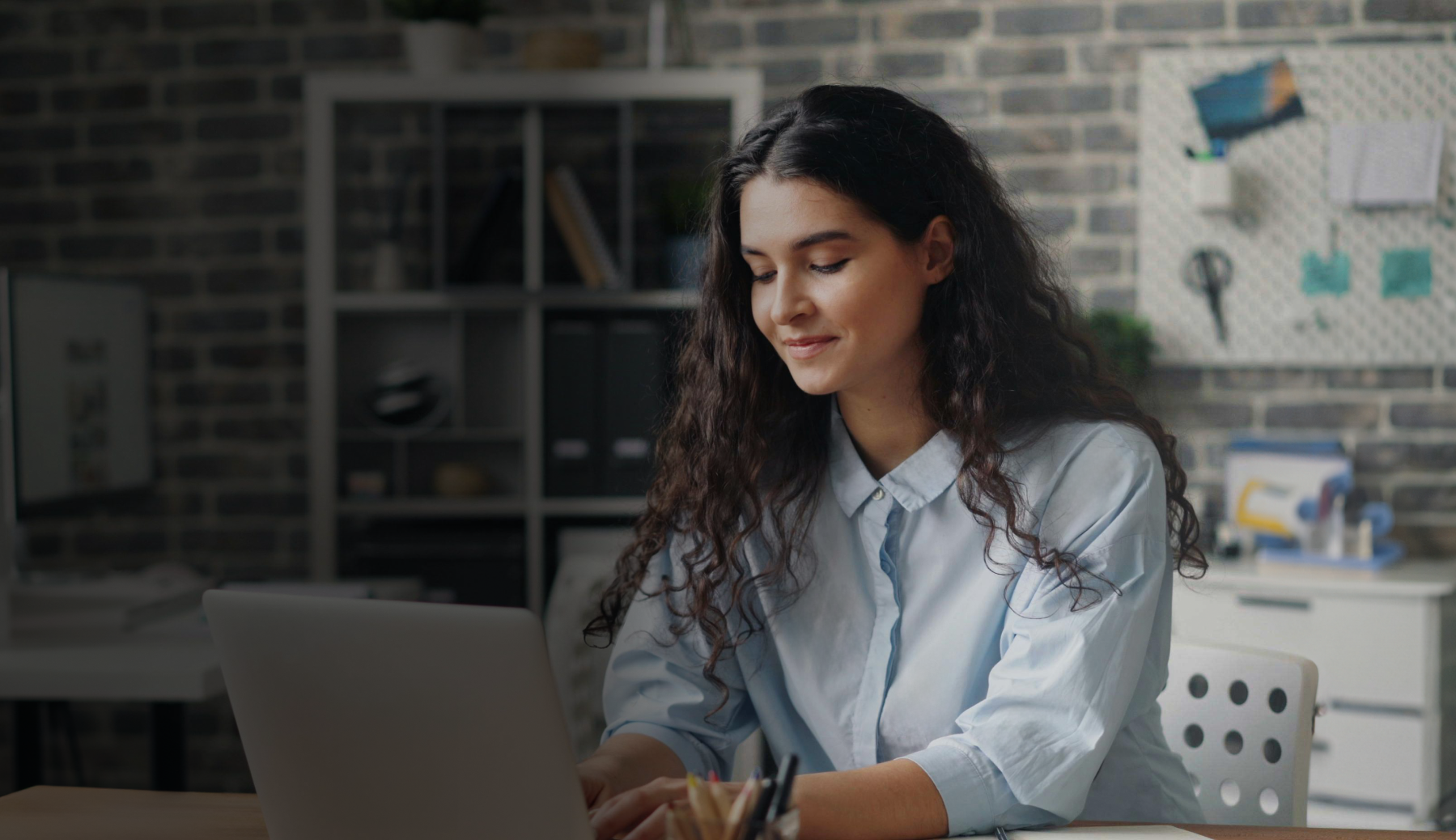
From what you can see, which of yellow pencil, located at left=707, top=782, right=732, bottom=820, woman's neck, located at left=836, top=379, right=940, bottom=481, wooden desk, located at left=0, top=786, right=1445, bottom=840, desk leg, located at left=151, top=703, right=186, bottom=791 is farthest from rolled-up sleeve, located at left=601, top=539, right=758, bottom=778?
desk leg, located at left=151, top=703, right=186, bottom=791

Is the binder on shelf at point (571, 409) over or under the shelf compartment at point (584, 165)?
under

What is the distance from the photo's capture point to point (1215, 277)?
3008mm

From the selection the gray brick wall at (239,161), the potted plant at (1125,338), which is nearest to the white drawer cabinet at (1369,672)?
the potted plant at (1125,338)

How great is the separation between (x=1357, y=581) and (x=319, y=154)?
2484mm

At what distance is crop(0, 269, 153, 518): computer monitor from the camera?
7.16 feet

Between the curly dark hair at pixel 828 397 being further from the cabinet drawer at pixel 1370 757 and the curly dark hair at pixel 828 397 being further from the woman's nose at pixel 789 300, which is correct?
the cabinet drawer at pixel 1370 757

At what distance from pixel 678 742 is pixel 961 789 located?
0.32 metres

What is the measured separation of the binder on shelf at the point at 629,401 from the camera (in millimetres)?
2844

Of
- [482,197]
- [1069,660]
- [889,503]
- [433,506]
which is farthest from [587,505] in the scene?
[1069,660]

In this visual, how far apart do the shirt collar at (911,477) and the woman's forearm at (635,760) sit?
1.04ft

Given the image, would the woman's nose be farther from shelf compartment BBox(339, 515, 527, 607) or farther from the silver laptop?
shelf compartment BBox(339, 515, 527, 607)

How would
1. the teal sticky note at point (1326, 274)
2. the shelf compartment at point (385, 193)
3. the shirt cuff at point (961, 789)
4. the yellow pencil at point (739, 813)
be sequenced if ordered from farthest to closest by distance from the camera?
1. the shelf compartment at point (385, 193)
2. the teal sticky note at point (1326, 274)
3. the shirt cuff at point (961, 789)
4. the yellow pencil at point (739, 813)

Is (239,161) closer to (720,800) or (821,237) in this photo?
(821,237)

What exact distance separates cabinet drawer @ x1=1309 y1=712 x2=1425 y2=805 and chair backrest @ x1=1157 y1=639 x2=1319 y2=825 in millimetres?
1354
